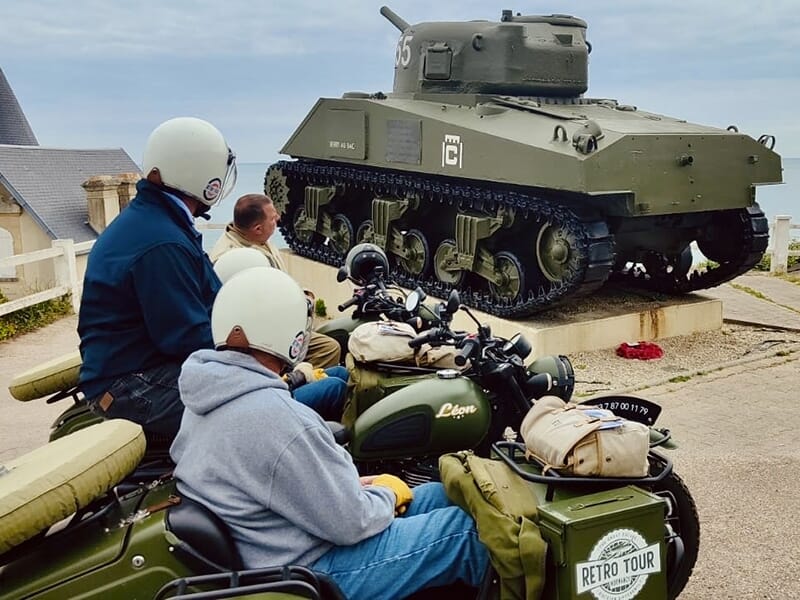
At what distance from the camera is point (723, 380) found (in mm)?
7562

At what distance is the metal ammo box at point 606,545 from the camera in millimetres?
2609

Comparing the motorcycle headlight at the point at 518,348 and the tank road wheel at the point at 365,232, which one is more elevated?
the tank road wheel at the point at 365,232

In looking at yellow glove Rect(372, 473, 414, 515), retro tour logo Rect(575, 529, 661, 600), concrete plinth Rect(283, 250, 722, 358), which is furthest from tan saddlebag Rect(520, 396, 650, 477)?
concrete plinth Rect(283, 250, 722, 358)

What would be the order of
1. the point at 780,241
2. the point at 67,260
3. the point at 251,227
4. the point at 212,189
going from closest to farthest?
the point at 212,189 < the point at 251,227 < the point at 67,260 < the point at 780,241

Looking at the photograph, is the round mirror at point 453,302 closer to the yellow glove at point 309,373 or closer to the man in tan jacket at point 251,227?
the yellow glove at point 309,373

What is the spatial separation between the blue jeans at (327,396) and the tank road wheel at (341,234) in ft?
24.3

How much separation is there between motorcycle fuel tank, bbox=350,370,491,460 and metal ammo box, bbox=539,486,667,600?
106 cm

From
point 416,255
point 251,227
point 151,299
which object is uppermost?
point 251,227

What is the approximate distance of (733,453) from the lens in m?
5.74

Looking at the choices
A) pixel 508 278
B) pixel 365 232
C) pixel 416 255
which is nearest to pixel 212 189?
pixel 508 278

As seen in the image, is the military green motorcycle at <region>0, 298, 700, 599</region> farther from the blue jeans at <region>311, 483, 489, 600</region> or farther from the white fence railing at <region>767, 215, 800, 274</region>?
the white fence railing at <region>767, 215, 800, 274</region>

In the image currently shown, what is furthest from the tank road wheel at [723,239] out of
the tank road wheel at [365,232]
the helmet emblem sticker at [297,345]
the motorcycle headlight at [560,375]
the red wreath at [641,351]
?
the helmet emblem sticker at [297,345]

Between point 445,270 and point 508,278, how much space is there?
1.06 m

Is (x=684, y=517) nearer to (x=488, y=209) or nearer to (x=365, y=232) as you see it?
(x=488, y=209)
